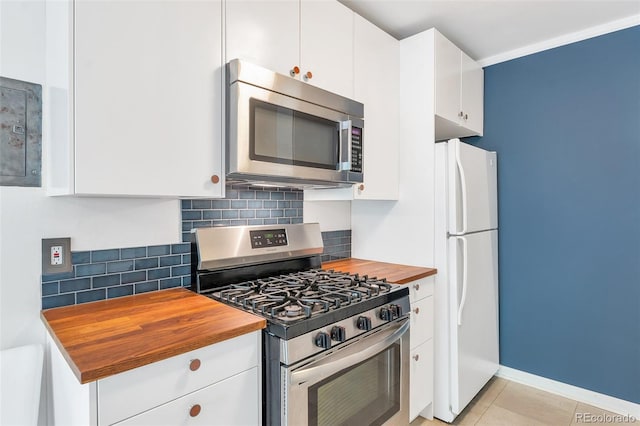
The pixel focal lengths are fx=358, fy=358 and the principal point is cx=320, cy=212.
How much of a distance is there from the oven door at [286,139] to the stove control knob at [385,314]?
2.18 feet

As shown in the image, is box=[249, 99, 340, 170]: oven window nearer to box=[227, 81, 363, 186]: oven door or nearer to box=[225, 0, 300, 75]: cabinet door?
box=[227, 81, 363, 186]: oven door

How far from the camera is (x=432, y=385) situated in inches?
84.6

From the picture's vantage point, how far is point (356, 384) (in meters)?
1.49

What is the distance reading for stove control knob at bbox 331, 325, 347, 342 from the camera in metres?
1.33

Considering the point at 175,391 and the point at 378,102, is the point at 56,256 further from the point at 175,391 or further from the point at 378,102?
the point at 378,102

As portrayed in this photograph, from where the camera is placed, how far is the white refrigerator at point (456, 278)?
7.04 ft

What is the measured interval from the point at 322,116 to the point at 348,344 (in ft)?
3.41

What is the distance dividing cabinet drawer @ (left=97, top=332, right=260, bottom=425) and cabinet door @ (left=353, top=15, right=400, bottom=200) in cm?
114

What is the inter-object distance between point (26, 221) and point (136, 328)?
0.59 m

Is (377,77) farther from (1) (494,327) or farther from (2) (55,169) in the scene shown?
(1) (494,327)

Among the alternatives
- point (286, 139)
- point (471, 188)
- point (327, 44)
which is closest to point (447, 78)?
point (471, 188)

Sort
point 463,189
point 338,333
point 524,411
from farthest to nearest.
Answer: point 524,411 → point 463,189 → point 338,333

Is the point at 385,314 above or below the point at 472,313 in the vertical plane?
above

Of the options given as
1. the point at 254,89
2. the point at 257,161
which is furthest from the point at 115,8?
the point at 257,161
